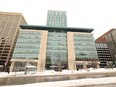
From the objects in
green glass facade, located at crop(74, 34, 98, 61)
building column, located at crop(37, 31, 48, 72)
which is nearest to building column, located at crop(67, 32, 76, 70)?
green glass facade, located at crop(74, 34, 98, 61)

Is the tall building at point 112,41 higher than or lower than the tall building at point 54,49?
higher

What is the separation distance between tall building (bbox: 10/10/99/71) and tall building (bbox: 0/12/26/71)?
35.3m

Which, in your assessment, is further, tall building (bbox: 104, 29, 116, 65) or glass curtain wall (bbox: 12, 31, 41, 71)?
tall building (bbox: 104, 29, 116, 65)

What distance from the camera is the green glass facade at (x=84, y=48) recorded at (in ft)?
268

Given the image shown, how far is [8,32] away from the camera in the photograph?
426 feet

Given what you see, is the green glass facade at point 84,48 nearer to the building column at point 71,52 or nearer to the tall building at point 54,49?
the tall building at point 54,49

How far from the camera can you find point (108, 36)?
157 meters

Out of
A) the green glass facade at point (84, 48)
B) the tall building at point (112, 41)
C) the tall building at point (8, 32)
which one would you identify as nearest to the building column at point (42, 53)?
the green glass facade at point (84, 48)

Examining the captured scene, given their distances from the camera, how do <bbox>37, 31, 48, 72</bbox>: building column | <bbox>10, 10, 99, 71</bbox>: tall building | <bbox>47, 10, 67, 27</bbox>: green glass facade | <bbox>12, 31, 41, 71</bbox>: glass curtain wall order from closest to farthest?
<bbox>37, 31, 48, 72</bbox>: building column, <bbox>12, 31, 41, 71</bbox>: glass curtain wall, <bbox>10, 10, 99, 71</bbox>: tall building, <bbox>47, 10, 67, 27</bbox>: green glass facade

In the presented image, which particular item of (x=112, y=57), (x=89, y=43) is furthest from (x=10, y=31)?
(x=112, y=57)

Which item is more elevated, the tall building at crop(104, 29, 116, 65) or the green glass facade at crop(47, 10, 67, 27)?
the green glass facade at crop(47, 10, 67, 27)

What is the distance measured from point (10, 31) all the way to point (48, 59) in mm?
69116

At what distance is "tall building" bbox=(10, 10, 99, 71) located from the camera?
253ft

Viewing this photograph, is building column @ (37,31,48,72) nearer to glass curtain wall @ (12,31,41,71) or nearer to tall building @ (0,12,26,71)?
glass curtain wall @ (12,31,41,71)
